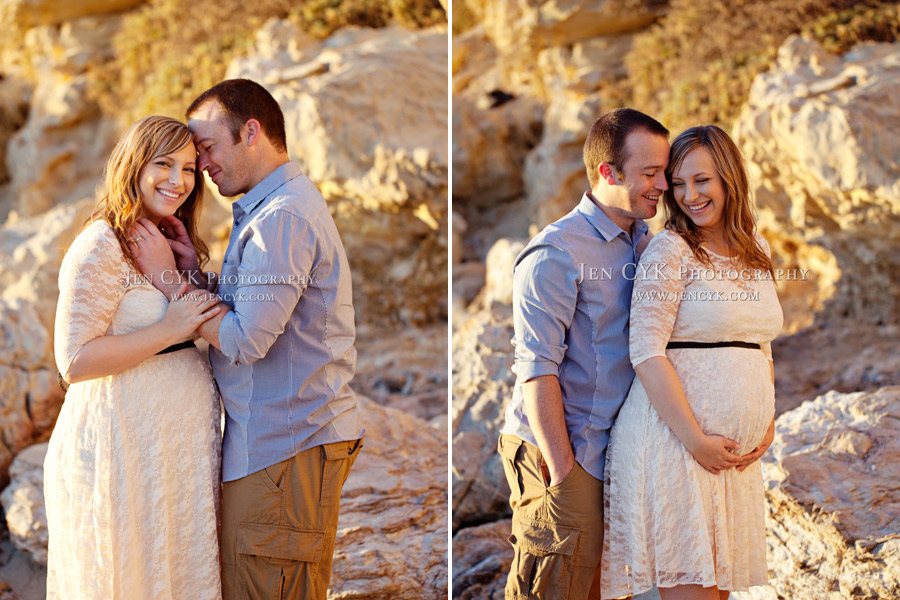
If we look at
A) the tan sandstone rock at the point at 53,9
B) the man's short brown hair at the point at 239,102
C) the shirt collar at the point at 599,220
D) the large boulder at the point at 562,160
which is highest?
the tan sandstone rock at the point at 53,9

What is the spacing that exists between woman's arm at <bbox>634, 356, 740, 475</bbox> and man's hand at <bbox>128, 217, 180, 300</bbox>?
59.6 inches

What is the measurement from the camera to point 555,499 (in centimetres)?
239

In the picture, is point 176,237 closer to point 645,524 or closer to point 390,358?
point 645,524

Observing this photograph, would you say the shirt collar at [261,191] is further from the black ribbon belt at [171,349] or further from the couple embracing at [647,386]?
the couple embracing at [647,386]

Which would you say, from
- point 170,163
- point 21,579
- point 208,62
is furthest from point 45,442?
point 208,62

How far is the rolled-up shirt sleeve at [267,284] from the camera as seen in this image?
2225 millimetres

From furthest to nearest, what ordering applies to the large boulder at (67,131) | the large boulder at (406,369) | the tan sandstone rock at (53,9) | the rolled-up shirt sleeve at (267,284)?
the tan sandstone rock at (53,9) < the large boulder at (67,131) < the large boulder at (406,369) < the rolled-up shirt sleeve at (267,284)

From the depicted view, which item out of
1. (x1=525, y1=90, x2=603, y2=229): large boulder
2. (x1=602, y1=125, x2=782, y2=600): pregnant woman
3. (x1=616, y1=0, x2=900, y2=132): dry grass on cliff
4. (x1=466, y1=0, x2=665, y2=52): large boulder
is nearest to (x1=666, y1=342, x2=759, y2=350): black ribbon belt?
(x1=602, y1=125, x2=782, y2=600): pregnant woman

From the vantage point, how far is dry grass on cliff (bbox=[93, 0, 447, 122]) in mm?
7695

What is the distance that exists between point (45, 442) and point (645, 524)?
3.47 m

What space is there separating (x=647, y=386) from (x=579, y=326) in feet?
0.97

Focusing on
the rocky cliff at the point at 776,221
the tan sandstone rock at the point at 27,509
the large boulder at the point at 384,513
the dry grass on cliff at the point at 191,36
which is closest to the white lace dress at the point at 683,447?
the rocky cliff at the point at 776,221

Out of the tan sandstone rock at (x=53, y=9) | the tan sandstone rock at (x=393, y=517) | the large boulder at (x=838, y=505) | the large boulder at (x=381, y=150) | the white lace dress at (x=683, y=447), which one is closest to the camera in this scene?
the white lace dress at (x=683, y=447)

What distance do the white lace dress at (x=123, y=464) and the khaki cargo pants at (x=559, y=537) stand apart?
0.99 metres
